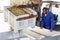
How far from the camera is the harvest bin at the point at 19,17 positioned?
1028 mm

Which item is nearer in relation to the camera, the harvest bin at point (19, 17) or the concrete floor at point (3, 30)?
the harvest bin at point (19, 17)

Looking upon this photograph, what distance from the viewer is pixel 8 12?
3.54ft

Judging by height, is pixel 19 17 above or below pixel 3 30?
above

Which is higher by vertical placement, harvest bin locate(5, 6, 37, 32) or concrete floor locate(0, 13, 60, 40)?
harvest bin locate(5, 6, 37, 32)

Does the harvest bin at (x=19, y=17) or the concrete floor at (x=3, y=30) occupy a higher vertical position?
the harvest bin at (x=19, y=17)

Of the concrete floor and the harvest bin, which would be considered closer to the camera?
the harvest bin

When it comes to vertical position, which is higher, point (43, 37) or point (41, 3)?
point (41, 3)

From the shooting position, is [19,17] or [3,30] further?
[3,30]

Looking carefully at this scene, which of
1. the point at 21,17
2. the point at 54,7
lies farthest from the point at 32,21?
the point at 54,7

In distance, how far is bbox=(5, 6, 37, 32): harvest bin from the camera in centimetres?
103

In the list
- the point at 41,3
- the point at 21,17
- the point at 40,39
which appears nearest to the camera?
the point at 21,17

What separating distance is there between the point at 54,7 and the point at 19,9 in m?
0.39

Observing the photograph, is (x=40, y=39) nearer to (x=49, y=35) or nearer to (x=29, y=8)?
(x=49, y=35)

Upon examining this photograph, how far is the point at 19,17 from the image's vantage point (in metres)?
1.03
